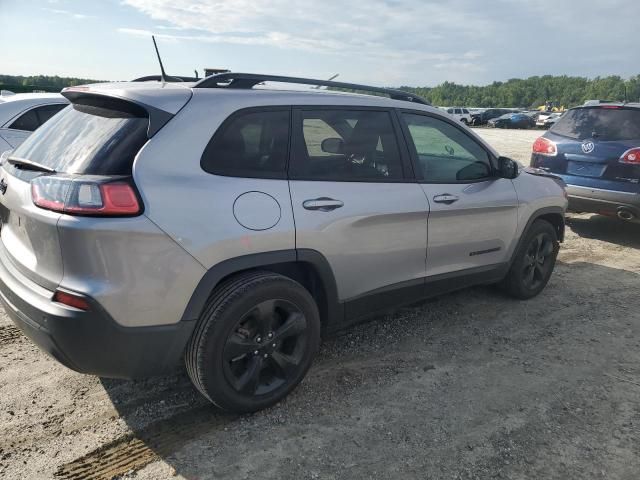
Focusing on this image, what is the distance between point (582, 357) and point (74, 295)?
3349mm

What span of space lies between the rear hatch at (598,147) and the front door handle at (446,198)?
11.7 feet

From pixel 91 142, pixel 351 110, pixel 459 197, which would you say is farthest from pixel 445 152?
Result: pixel 91 142

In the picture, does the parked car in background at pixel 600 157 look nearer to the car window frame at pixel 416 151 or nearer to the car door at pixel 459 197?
the car door at pixel 459 197

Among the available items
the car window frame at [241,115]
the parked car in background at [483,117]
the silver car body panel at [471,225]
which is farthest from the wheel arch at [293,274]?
the parked car in background at [483,117]

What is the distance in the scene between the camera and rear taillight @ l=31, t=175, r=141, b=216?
2262mm

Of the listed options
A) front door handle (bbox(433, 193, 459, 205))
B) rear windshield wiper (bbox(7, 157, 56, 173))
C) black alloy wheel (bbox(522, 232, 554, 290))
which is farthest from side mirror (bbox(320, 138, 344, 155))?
black alloy wheel (bbox(522, 232, 554, 290))

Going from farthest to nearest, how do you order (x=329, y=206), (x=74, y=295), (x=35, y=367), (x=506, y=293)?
(x=506, y=293) → (x=35, y=367) → (x=329, y=206) → (x=74, y=295)

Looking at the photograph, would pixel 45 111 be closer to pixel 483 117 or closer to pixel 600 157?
pixel 600 157

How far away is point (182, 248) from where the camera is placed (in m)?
2.42

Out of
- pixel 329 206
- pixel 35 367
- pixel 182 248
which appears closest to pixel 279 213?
pixel 329 206

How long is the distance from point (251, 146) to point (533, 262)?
3.09 m

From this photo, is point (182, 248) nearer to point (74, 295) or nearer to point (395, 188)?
point (74, 295)

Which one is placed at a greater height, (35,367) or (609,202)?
(609,202)

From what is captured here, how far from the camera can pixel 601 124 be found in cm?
653
